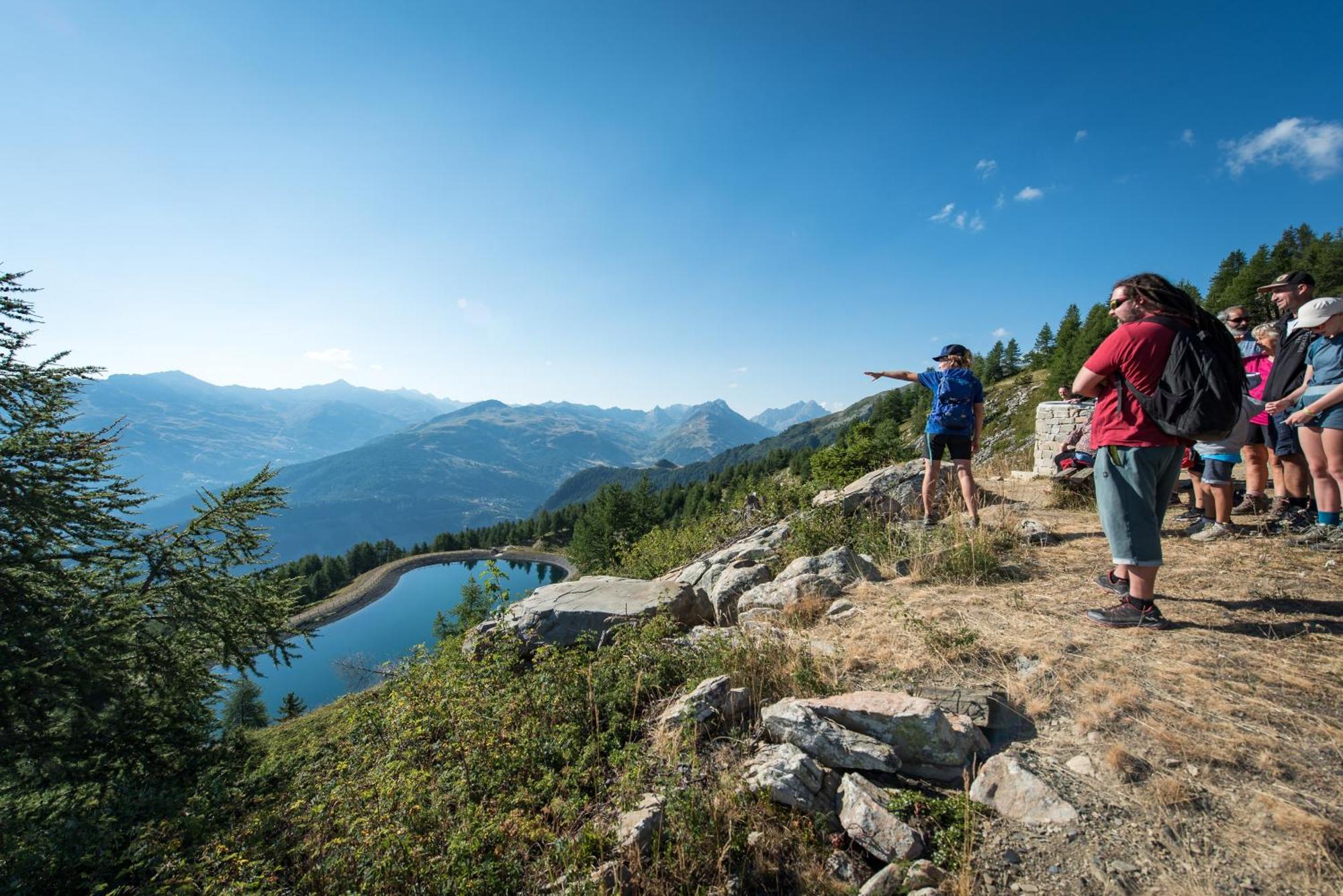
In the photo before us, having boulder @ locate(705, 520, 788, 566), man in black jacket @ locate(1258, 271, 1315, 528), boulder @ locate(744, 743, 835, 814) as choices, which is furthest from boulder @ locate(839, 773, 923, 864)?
man in black jacket @ locate(1258, 271, 1315, 528)

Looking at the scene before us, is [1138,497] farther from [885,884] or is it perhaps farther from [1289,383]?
[1289,383]

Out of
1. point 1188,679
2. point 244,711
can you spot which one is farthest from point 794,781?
point 244,711

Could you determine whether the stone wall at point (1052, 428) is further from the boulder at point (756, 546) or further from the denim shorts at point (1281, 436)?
the boulder at point (756, 546)

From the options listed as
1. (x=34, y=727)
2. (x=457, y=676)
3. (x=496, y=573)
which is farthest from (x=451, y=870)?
(x=34, y=727)

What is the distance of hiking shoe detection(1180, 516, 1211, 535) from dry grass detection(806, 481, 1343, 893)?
0.48m

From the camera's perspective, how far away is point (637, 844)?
9.24 ft

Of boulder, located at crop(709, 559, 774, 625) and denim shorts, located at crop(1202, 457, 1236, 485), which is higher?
denim shorts, located at crop(1202, 457, 1236, 485)

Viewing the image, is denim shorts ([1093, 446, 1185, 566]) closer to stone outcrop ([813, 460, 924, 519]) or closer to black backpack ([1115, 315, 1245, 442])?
black backpack ([1115, 315, 1245, 442])

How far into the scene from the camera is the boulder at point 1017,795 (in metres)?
2.54

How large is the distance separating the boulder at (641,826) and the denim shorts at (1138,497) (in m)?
4.12

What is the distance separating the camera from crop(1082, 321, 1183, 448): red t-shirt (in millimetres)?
3951

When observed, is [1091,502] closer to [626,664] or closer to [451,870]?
[626,664]

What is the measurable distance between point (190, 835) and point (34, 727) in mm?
7099

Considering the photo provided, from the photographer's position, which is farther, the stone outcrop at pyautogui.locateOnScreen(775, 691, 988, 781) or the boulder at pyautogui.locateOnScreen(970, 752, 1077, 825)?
the stone outcrop at pyautogui.locateOnScreen(775, 691, 988, 781)
